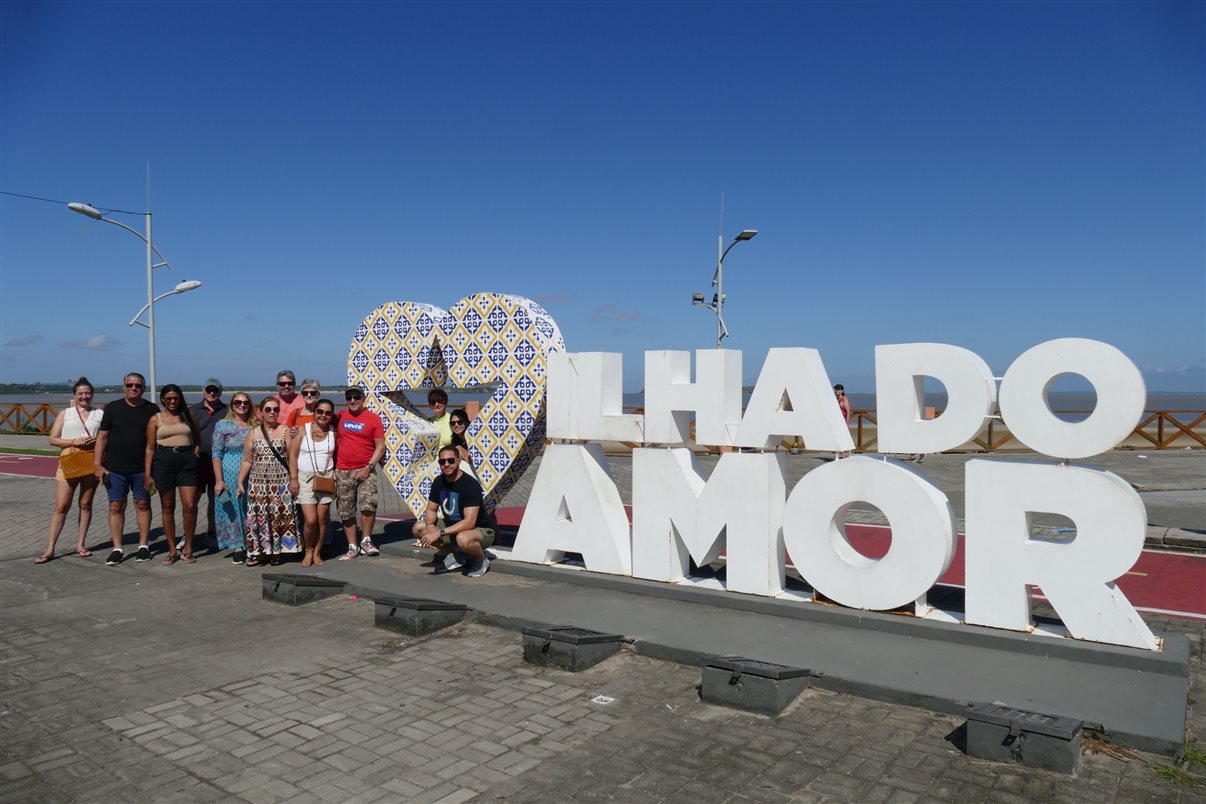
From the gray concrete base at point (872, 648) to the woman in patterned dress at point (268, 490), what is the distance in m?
1.58

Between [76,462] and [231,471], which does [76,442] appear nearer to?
[76,462]

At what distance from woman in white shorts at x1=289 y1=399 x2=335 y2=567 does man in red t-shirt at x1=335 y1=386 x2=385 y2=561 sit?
165 mm

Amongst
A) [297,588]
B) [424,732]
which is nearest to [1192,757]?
[424,732]

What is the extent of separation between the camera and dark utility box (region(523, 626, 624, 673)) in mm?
6199

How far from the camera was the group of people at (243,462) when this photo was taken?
31.6 ft

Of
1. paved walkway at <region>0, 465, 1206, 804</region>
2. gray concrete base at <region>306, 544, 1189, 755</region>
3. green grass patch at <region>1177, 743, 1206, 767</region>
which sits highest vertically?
gray concrete base at <region>306, 544, 1189, 755</region>

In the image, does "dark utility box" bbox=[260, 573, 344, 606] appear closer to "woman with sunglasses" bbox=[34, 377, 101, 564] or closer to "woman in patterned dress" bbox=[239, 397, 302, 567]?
"woman in patterned dress" bbox=[239, 397, 302, 567]

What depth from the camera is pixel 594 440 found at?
9.02 meters

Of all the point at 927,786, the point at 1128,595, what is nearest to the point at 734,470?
the point at 927,786

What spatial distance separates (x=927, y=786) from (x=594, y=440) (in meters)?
5.17

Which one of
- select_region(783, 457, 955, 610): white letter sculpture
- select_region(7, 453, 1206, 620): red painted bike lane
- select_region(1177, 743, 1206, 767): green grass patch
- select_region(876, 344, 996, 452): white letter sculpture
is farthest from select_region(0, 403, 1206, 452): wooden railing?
select_region(1177, 743, 1206, 767): green grass patch

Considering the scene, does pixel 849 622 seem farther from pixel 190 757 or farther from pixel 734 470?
pixel 190 757

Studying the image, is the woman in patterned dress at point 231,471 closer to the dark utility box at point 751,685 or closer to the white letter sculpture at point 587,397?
the white letter sculpture at point 587,397

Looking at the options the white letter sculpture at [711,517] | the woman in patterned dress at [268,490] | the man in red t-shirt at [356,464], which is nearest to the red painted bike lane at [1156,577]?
the white letter sculpture at [711,517]
